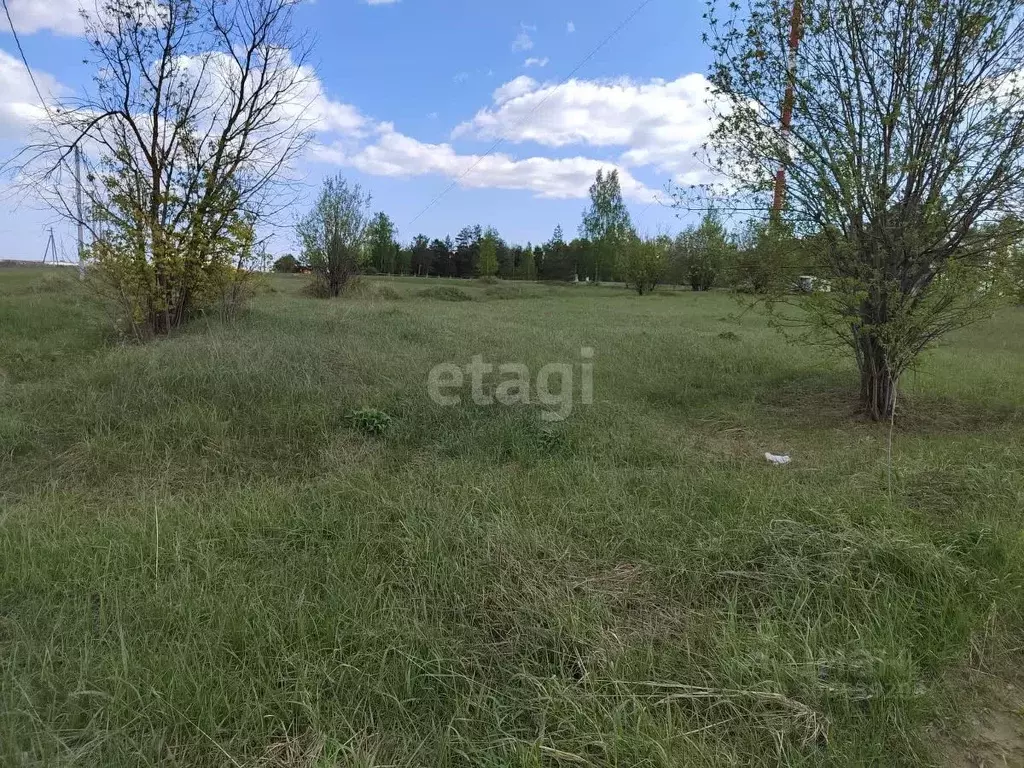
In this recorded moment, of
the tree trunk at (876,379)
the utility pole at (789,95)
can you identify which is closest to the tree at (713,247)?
the utility pole at (789,95)

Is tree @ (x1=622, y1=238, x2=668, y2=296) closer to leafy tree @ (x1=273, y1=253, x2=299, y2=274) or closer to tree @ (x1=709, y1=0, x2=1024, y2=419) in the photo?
leafy tree @ (x1=273, y1=253, x2=299, y2=274)

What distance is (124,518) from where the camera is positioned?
326 cm

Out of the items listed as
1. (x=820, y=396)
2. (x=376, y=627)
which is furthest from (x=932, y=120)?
(x=376, y=627)

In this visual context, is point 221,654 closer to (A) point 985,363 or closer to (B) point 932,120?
(B) point 932,120

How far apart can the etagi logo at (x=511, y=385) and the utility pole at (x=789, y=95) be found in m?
2.91

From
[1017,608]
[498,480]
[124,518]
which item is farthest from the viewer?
[498,480]

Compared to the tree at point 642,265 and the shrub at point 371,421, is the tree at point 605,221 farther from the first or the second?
the shrub at point 371,421

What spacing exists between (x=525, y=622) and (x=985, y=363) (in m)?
10.4

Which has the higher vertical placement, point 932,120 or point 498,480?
point 932,120

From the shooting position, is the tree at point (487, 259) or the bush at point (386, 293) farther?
the tree at point (487, 259)

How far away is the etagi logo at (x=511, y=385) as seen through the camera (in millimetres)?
5629

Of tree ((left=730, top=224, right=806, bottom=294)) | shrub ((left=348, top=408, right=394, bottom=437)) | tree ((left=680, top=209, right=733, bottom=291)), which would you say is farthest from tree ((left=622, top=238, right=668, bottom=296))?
shrub ((left=348, top=408, right=394, bottom=437))

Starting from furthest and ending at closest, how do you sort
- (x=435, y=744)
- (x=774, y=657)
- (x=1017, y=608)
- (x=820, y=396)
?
1. (x=820, y=396)
2. (x=1017, y=608)
3. (x=774, y=657)
4. (x=435, y=744)

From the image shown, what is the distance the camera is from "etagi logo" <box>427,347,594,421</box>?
18.5ft
